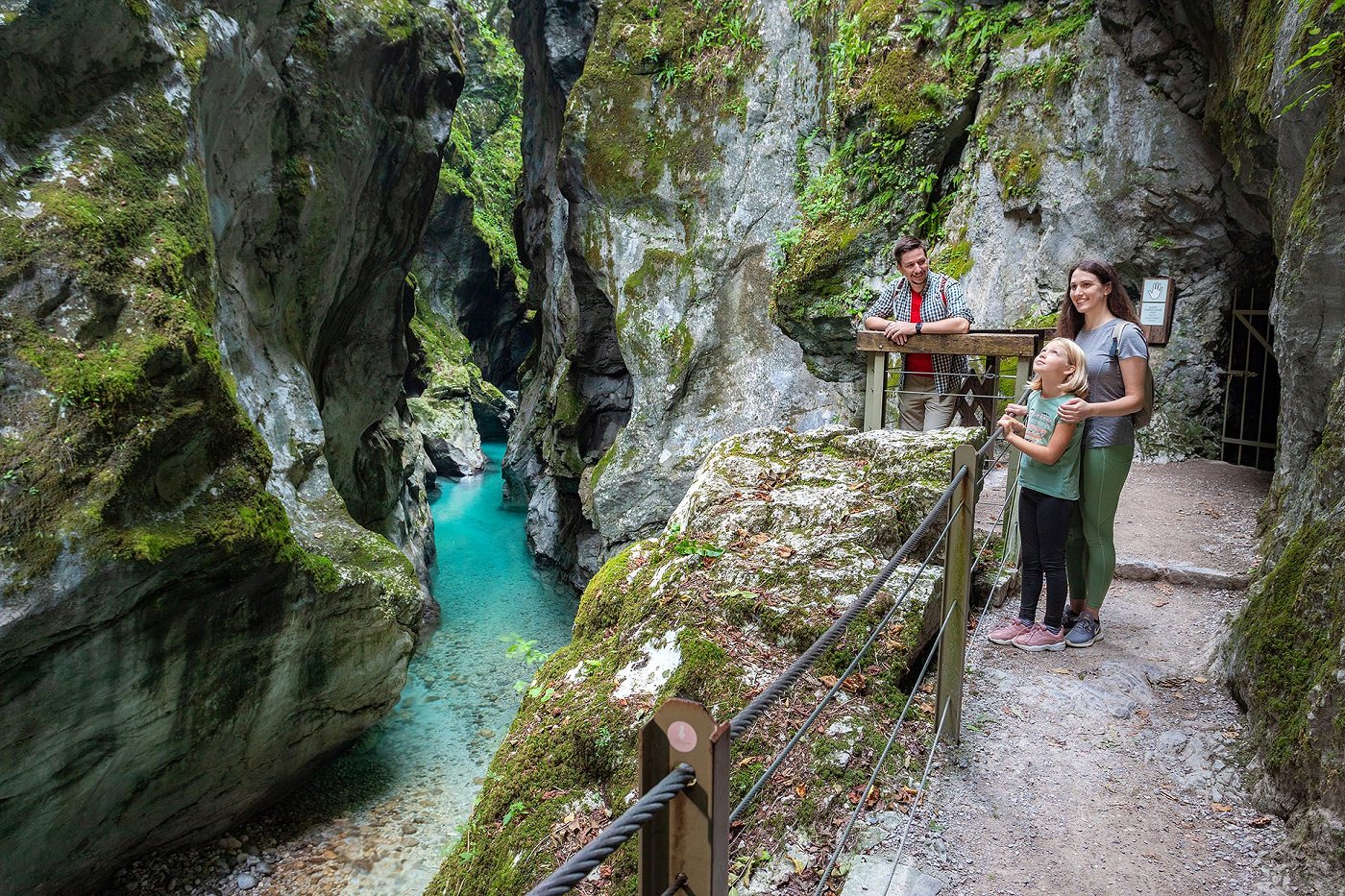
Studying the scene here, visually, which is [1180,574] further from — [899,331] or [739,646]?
[739,646]

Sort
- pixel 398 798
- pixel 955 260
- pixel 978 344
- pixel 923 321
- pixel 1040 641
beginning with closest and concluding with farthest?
pixel 1040 641, pixel 978 344, pixel 923 321, pixel 398 798, pixel 955 260

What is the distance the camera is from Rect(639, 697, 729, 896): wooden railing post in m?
1.33

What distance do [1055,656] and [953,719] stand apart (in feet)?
3.94

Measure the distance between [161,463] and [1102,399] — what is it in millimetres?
7103

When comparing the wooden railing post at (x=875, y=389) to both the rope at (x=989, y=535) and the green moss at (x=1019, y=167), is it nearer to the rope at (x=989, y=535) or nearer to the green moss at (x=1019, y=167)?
the rope at (x=989, y=535)

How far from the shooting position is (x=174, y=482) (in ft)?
22.5

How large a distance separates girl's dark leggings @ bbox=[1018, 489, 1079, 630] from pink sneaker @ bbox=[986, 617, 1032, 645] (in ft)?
0.40

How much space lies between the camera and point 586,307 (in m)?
18.3

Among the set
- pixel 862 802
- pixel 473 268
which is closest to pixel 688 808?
pixel 862 802

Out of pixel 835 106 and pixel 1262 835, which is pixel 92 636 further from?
pixel 835 106

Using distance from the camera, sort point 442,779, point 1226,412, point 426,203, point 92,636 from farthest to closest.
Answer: point 426,203 < point 442,779 < point 1226,412 < point 92,636

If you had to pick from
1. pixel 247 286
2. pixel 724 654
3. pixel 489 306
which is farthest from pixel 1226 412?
pixel 489 306

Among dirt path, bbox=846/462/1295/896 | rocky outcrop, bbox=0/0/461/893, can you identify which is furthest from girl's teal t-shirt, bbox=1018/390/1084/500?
rocky outcrop, bbox=0/0/461/893

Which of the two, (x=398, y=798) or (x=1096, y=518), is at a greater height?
(x=1096, y=518)
